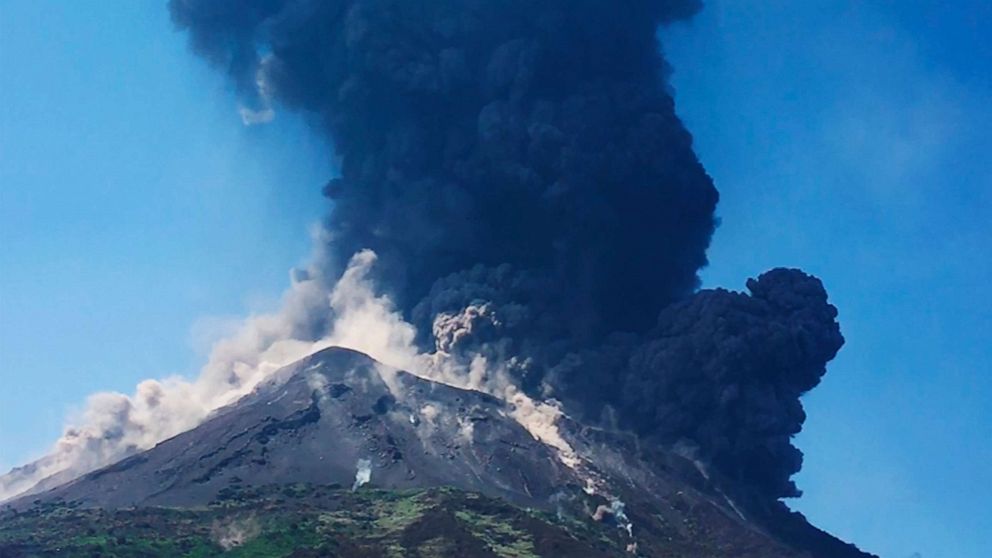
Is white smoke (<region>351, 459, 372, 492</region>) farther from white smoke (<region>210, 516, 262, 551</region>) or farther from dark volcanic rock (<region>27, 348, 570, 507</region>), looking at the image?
white smoke (<region>210, 516, 262, 551</region>)

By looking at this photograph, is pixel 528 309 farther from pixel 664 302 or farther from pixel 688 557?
pixel 688 557

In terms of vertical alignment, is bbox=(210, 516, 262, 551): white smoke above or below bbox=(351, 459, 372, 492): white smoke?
below

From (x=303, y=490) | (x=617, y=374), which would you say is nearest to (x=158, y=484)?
(x=303, y=490)

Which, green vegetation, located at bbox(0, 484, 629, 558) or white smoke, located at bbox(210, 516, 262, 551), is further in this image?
white smoke, located at bbox(210, 516, 262, 551)

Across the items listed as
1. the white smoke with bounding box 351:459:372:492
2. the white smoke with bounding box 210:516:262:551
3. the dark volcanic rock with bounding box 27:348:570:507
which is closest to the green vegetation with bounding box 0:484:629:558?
the white smoke with bounding box 210:516:262:551

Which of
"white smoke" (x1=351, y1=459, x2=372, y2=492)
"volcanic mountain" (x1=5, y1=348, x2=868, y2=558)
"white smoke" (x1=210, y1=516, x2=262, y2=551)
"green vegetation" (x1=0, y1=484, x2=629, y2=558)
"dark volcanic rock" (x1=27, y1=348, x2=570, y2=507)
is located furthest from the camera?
"dark volcanic rock" (x1=27, y1=348, x2=570, y2=507)

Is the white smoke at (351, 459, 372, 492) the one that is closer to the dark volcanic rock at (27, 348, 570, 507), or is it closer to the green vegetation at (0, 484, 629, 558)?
the dark volcanic rock at (27, 348, 570, 507)

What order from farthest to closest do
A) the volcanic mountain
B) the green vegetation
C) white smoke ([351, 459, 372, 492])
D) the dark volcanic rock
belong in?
the dark volcanic rock
the volcanic mountain
white smoke ([351, 459, 372, 492])
the green vegetation
